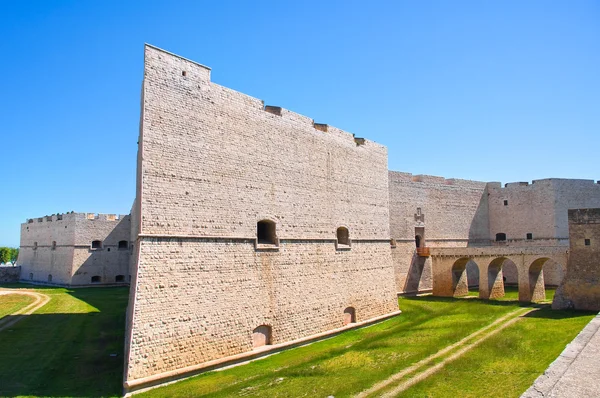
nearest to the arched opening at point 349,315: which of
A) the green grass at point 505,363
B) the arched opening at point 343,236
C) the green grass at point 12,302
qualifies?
the arched opening at point 343,236

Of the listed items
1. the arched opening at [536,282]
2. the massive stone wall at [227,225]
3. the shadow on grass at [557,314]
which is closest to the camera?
the massive stone wall at [227,225]

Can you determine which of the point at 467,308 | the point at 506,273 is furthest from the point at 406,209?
the point at 506,273

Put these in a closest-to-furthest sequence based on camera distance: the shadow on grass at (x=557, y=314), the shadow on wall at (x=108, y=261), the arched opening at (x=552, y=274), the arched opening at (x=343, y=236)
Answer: the shadow on grass at (x=557, y=314) < the arched opening at (x=343, y=236) < the arched opening at (x=552, y=274) < the shadow on wall at (x=108, y=261)

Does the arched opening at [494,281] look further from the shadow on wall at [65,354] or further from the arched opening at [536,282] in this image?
the shadow on wall at [65,354]

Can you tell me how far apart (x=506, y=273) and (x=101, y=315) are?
25.6 m

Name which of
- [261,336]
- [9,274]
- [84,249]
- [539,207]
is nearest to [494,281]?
[539,207]

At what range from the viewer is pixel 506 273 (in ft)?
96.6

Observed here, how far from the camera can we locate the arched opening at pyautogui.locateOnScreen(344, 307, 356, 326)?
16.3m

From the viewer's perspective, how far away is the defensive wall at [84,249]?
2744cm

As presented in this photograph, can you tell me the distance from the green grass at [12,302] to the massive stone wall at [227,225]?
10.1 m

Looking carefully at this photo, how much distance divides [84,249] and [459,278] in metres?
23.5

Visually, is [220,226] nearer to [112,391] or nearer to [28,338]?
[112,391]

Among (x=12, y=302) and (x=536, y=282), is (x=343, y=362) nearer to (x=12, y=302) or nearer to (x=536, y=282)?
(x=536, y=282)

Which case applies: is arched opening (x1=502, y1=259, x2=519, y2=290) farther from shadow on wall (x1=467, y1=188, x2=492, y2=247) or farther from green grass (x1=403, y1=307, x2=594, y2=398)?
green grass (x1=403, y1=307, x2=594, y2=398)
